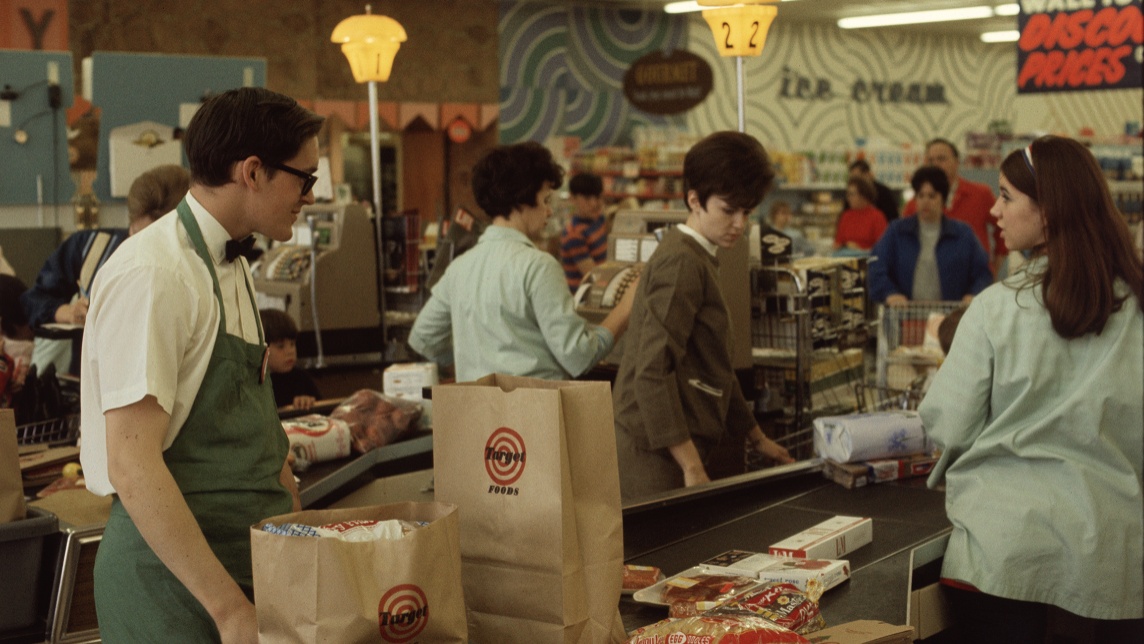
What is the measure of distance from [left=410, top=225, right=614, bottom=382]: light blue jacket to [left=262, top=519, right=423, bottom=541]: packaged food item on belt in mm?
1881

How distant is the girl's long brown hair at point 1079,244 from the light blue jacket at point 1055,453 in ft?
0.13

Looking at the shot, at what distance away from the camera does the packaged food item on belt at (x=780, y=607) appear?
1.85 metres

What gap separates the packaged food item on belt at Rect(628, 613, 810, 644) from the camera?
5.39 feet

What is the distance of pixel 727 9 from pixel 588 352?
171 cm

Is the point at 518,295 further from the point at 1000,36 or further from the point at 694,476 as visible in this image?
the point at 1000,36

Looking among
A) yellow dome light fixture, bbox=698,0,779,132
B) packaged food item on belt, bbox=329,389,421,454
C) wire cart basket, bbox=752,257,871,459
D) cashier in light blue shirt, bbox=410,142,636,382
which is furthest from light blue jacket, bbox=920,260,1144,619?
yellow dome light fixture, bbox=698,0,779,132

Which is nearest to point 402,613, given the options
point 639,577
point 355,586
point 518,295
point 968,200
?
point 355,586

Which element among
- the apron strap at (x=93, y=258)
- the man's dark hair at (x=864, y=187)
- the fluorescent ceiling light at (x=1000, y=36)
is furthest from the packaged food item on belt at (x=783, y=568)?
the fluorescent ceiling light at (x=1000, y=36)

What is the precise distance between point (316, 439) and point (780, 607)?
1.95 m

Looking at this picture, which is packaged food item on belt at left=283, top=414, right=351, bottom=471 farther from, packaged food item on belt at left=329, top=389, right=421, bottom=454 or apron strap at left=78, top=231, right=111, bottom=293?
apron strap at left=78, top=231, right=111, bottom=293

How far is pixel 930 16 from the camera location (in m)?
15.1

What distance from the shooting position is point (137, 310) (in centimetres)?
164

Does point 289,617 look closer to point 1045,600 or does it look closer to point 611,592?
point 611,592

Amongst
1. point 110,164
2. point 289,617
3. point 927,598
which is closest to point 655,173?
point 110,164
